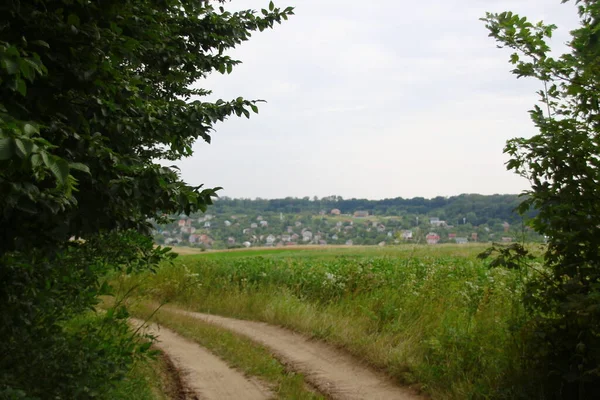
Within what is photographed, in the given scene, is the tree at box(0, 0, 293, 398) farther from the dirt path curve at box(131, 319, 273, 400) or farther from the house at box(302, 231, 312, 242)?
the house at box(302, 231, 312, 242)

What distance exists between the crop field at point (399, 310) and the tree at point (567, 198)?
0.55 meters

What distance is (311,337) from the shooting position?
10273 mm

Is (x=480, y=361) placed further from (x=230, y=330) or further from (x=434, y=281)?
(x=230, y=330)

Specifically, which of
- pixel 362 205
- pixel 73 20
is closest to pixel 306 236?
pixel 362 205

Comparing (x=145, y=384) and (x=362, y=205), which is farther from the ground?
(x=362, y=205)

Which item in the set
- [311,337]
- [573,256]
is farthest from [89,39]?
[311,337]

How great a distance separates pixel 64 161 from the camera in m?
2.24

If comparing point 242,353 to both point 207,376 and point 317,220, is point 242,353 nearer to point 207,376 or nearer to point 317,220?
point 207,376

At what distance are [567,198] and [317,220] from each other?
40878 millimetres

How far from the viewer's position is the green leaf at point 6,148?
2.07 meters

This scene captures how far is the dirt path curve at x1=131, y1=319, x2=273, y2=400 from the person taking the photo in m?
6.92

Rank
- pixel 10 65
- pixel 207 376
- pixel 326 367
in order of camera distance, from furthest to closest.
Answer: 1. pixel 326 367
2. pixel 207 376
3. pixel 10 65

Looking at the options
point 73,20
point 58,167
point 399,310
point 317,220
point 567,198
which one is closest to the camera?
point 58,167

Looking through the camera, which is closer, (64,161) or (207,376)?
(64,161)
